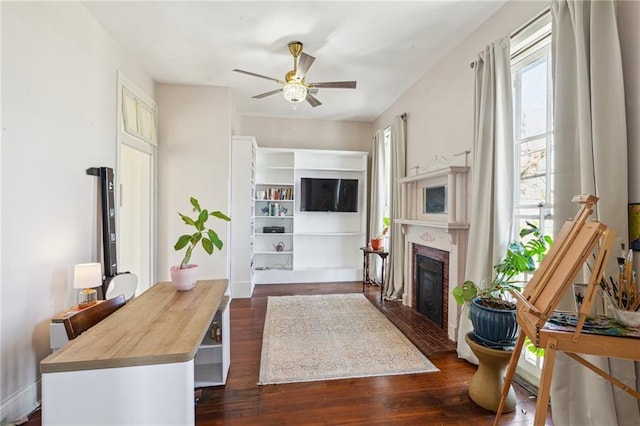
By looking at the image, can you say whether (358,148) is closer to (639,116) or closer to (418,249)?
(418,249)

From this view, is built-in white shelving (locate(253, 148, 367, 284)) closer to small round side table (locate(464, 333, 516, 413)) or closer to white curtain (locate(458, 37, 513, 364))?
white curtain (locate(458, 37, 513, 364))

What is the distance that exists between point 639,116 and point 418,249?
2471 mm

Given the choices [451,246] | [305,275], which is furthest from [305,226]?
[451,246]

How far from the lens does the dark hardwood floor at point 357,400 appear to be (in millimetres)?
1868

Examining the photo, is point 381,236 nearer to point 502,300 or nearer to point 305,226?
point 305,226

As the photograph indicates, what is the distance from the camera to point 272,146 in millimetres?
5477

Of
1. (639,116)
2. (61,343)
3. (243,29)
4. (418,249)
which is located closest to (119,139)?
(243,29)

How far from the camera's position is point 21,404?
1922 mm

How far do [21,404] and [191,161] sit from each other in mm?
3025

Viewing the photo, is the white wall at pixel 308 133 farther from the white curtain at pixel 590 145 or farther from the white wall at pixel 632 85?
the white wall at pixel 632 85

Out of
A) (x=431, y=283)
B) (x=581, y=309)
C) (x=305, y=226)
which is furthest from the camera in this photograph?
(x=305, y=226)

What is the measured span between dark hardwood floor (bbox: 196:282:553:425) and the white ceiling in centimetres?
304

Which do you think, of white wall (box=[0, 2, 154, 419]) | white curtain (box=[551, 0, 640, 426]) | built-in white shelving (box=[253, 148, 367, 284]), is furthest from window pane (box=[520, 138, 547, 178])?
white wall (box=[0, 2, 154, 419])

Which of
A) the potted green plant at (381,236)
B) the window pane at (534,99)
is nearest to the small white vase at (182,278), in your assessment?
the window pane at (534,99)
